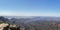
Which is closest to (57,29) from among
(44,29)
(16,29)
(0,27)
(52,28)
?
(52,28)

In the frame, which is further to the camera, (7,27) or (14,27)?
(14,27)

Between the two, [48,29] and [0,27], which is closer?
[0,27]

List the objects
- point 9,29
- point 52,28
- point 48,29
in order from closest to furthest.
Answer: point 9,29 → point 48,29 → point 52,28

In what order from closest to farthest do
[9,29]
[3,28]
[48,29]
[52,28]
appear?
[3,28] → [9,29] → [48,29] → [52,28]

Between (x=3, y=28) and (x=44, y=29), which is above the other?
(x=3, y=28)

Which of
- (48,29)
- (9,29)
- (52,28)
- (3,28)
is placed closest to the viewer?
(3,28)

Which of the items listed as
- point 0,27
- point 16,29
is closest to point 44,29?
point 16,29

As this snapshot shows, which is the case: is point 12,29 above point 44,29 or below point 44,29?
above

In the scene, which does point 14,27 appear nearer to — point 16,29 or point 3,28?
point 16,29

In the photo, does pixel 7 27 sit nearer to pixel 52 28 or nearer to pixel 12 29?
pixel 12 29
